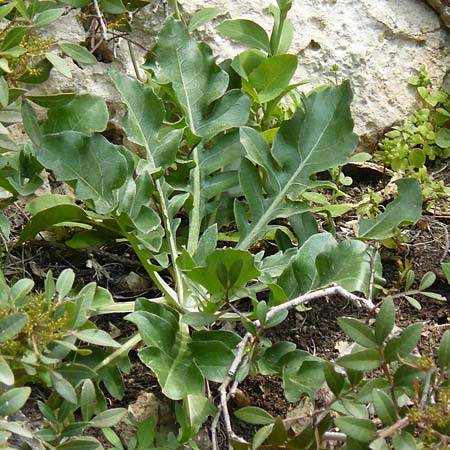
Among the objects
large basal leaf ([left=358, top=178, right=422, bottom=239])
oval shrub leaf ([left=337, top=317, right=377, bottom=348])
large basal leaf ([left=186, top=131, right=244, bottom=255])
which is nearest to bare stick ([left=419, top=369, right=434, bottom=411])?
oval shrub leaf ([left=337, top=317, right=377, bottom=348])

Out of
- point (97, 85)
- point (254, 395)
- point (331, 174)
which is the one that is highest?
point (97, 85)

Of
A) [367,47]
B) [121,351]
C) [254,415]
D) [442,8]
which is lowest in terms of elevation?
[121,351]

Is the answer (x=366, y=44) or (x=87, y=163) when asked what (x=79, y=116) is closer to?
(x=87, y=163)

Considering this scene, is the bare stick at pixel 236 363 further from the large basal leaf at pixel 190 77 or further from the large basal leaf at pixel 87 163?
the large basal leaf at pixel 190 77

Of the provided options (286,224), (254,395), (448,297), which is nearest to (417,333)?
(254,395)

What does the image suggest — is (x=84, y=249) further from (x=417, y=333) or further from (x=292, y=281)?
(x=417, y=333)

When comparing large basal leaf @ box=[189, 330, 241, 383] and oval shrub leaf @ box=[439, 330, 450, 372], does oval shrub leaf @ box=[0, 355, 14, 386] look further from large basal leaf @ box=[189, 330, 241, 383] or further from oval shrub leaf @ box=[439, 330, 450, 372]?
oval shrub leaf @ box=[439, 330, 450, 372]

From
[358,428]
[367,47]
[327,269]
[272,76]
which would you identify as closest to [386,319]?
[358,428]
